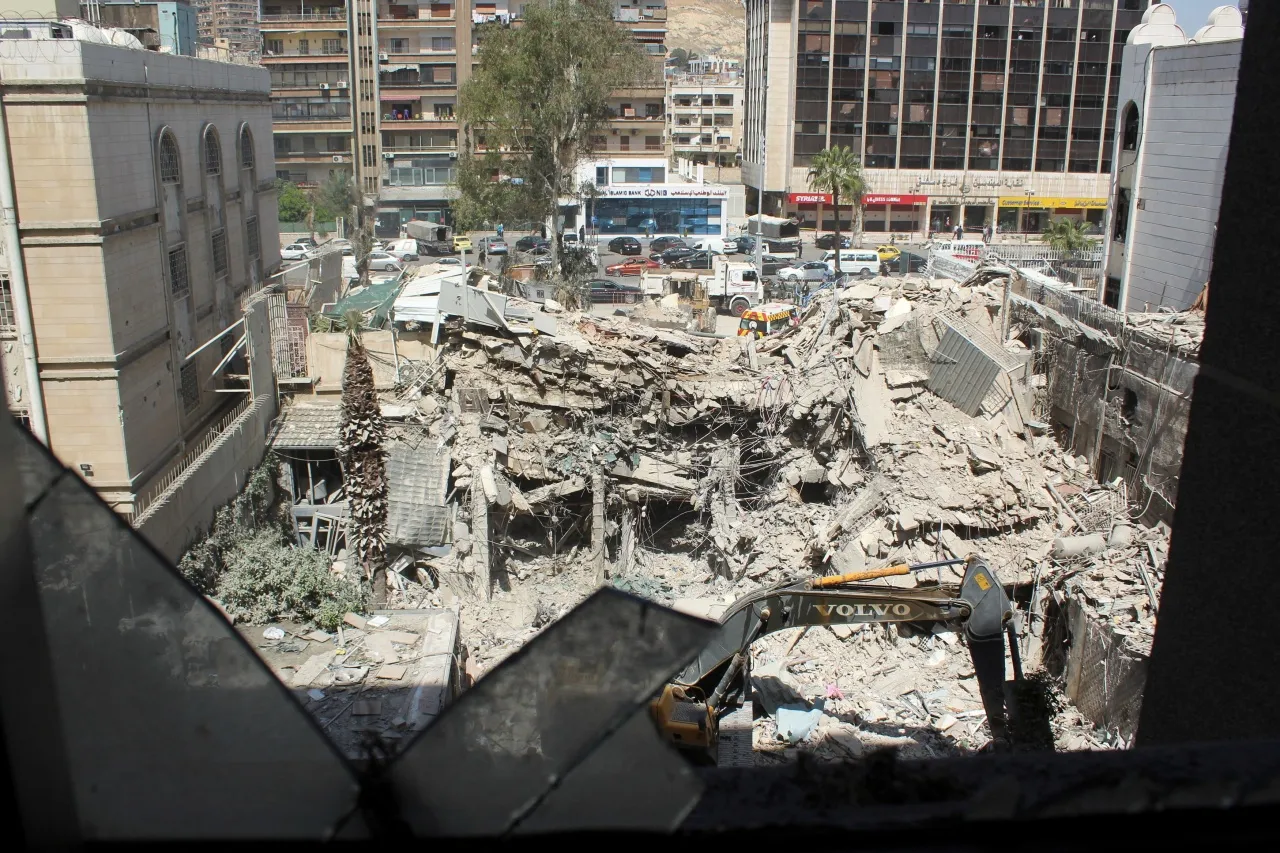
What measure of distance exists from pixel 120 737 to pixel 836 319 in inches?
740

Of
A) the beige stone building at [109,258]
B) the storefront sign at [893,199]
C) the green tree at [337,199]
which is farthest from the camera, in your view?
the storefront sign at [893,199]

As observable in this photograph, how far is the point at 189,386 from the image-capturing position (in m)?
18.6

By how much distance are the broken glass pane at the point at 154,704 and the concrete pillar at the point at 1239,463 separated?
1.89 meters

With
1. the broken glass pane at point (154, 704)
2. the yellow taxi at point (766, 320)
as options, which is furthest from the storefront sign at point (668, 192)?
the broken glass pane at point (154, 704)

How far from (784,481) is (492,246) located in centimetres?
2961

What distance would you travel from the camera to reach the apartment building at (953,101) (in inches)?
1943

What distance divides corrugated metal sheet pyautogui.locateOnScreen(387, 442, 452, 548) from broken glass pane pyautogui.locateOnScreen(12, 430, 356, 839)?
15368mm

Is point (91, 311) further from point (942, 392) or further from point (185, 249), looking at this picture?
point (942, 392)

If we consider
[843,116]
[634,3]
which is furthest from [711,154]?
[843,116]

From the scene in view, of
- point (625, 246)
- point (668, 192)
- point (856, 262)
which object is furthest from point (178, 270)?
point (668, 192)

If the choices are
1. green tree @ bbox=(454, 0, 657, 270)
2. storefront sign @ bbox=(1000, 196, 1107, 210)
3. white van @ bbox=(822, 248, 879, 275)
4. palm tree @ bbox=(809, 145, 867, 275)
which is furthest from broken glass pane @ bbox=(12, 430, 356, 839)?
storefront sign @ bbox=(1000, 196, 1107, 210)

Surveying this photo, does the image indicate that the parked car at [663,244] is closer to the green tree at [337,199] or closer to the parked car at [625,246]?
the parked car at [625,246]

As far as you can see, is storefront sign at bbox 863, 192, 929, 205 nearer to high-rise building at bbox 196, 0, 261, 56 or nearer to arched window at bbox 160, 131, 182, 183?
arched window at bbox 160, 131, 182, 183

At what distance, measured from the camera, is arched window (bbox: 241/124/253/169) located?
22578mm
